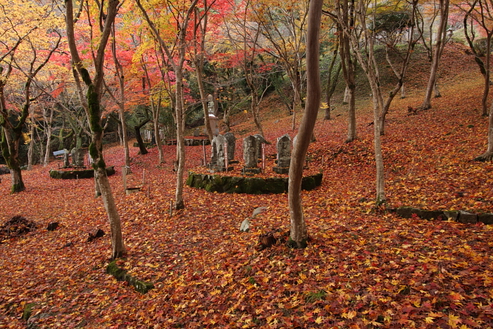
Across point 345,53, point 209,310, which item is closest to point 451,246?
point 209,310

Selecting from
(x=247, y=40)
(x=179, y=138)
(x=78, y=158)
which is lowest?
(x=78, y=158)

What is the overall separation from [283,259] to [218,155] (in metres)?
7.66

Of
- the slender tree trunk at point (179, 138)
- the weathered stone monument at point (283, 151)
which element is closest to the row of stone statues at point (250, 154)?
the weathered stone monument at point (283, 151)

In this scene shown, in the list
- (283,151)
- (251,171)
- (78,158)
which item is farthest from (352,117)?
(78,158)

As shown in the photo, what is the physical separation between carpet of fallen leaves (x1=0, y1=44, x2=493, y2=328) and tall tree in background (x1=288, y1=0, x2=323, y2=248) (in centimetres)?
47

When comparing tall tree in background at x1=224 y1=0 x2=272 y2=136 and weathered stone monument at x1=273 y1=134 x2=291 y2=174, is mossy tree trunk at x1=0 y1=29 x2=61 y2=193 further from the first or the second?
weathered stone monument at x1=273 y1=134 x2=291 y2=174

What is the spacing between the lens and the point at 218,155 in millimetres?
12297

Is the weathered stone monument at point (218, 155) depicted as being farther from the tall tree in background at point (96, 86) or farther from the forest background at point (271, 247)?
the tall tree in background at point (96, 86)

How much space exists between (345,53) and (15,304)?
47.5ft

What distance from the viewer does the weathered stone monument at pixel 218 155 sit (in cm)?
1209

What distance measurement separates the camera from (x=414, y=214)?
6500mm

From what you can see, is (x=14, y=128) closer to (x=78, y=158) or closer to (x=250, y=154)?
(x=78, y=158)

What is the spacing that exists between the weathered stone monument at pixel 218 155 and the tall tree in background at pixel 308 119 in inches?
277

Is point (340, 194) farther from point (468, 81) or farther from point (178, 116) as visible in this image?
point (468, 81)
